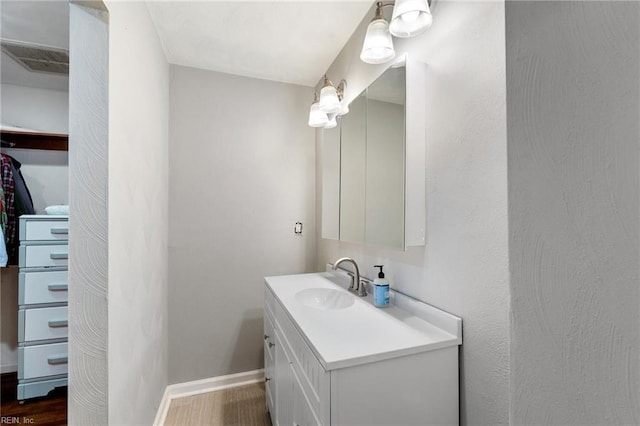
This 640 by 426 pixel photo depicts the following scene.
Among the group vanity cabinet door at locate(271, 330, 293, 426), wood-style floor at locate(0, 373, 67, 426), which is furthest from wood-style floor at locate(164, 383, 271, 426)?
wood-style floor at locate(0, 373, 67, 426)

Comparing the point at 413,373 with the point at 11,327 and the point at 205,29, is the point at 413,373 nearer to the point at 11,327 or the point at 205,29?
the point at 205,29

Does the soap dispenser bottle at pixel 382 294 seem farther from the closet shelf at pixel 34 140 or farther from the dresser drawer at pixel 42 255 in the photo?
the closet shelf at pixel 34 140

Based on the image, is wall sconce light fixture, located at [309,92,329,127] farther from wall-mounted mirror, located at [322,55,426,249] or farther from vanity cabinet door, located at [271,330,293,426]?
vanity cabinet door, located at [271,330,293,426]

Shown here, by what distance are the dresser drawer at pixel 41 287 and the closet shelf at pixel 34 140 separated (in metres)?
0.98

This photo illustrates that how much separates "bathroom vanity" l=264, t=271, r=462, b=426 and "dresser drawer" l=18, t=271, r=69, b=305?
1866 mm

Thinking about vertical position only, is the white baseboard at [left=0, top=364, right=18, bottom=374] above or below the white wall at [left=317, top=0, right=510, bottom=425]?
below

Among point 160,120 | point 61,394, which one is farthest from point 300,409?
point 61,394

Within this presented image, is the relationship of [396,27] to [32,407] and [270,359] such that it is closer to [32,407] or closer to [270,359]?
[270,359]

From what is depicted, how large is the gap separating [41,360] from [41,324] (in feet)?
0.81

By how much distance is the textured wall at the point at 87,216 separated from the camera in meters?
0.92

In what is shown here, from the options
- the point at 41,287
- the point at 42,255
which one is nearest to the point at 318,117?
the point at 42,255

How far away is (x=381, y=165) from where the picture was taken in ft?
4.32

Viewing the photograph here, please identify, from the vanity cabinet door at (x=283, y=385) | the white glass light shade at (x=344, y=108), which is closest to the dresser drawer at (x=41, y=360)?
the vanity cabinet door at (x=283, y=385)

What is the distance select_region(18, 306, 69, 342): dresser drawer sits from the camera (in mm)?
1897
